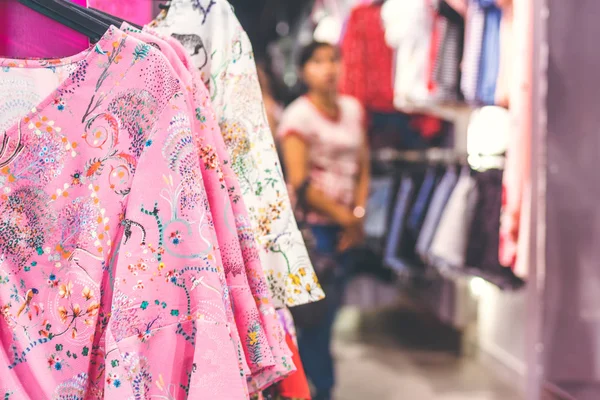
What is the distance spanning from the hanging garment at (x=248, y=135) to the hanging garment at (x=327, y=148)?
1.34 meters

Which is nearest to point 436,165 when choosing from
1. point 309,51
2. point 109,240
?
point 309,51

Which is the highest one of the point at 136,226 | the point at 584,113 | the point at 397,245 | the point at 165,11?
the point at 165,11

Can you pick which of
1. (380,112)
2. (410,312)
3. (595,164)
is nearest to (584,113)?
(595,164)

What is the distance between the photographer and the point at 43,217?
2.48ft

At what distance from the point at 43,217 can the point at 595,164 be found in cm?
161

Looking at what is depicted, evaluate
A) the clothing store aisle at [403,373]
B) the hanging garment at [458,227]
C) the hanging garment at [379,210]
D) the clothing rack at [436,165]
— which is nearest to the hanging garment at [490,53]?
the clothing rack at [436,165]

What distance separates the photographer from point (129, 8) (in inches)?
42.1

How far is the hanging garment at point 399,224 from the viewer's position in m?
2.98

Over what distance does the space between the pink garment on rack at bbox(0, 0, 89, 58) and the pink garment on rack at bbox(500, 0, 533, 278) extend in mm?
1476

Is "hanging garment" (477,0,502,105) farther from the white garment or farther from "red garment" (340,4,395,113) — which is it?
"red garment" (340,4,395,113)

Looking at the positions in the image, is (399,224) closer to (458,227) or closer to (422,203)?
(422,203)

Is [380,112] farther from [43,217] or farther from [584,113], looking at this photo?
[43,217]

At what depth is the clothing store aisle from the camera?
2.68 meters

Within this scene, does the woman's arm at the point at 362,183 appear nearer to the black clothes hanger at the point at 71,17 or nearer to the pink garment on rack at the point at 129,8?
the pink garment on rack at the point at 129,8
